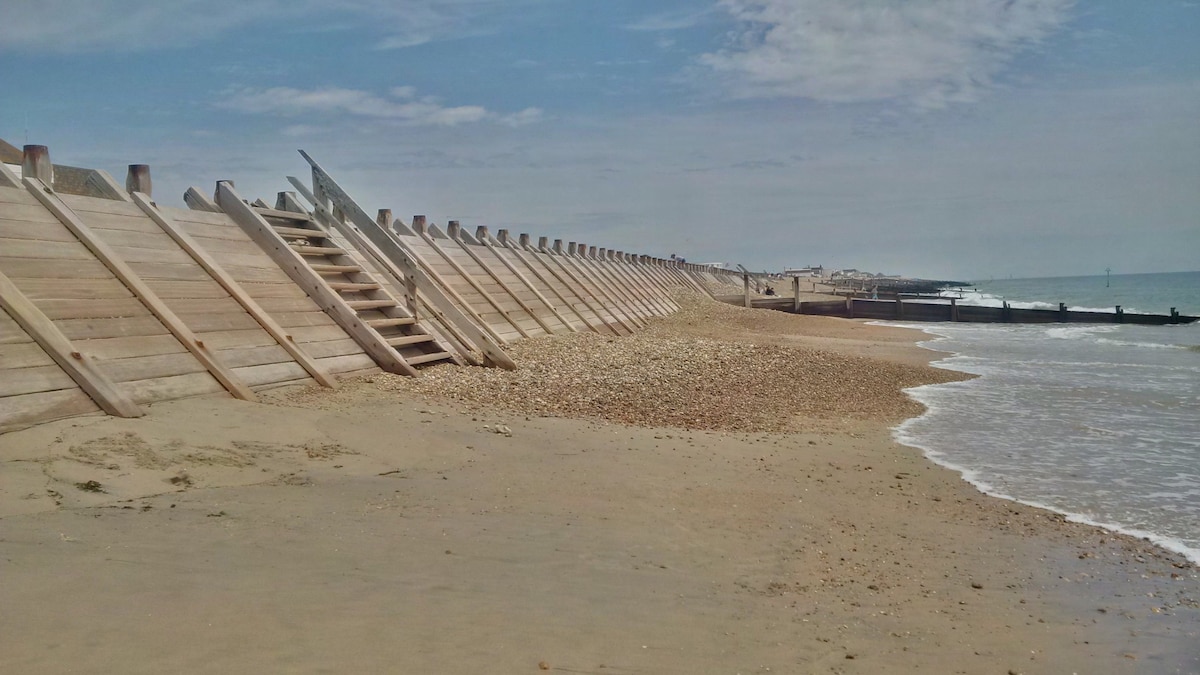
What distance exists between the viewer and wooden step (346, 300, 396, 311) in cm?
995

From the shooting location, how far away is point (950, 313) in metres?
44.8

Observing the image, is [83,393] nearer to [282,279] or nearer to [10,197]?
[10,197]

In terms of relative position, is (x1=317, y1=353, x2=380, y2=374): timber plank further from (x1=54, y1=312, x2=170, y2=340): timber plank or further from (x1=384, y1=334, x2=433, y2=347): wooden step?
(x1=54, y1=312, x2=170, y2=340): timber plank

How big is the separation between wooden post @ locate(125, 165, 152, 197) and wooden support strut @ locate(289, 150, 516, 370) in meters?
2.88

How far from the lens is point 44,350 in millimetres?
5898

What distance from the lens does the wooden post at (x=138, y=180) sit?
29.5 feet

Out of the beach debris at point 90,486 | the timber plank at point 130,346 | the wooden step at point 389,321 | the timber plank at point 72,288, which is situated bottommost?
the beach debris at point 90,486

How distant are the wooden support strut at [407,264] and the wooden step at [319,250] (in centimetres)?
69

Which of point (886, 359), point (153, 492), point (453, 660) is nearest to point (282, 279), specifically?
point (153, 492)

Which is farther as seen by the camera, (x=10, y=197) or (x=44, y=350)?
(x=10, y=197)

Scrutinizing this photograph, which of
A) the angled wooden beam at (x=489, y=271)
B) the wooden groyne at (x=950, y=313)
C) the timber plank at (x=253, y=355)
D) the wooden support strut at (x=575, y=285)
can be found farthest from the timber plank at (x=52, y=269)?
the wooden groyne at (x=950, y=313)

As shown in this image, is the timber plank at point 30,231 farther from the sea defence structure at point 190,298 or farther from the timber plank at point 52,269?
the timber plank at point 52,269

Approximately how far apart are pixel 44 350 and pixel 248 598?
3.70m

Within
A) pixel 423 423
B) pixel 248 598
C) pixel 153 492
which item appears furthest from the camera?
pixel 423 423
